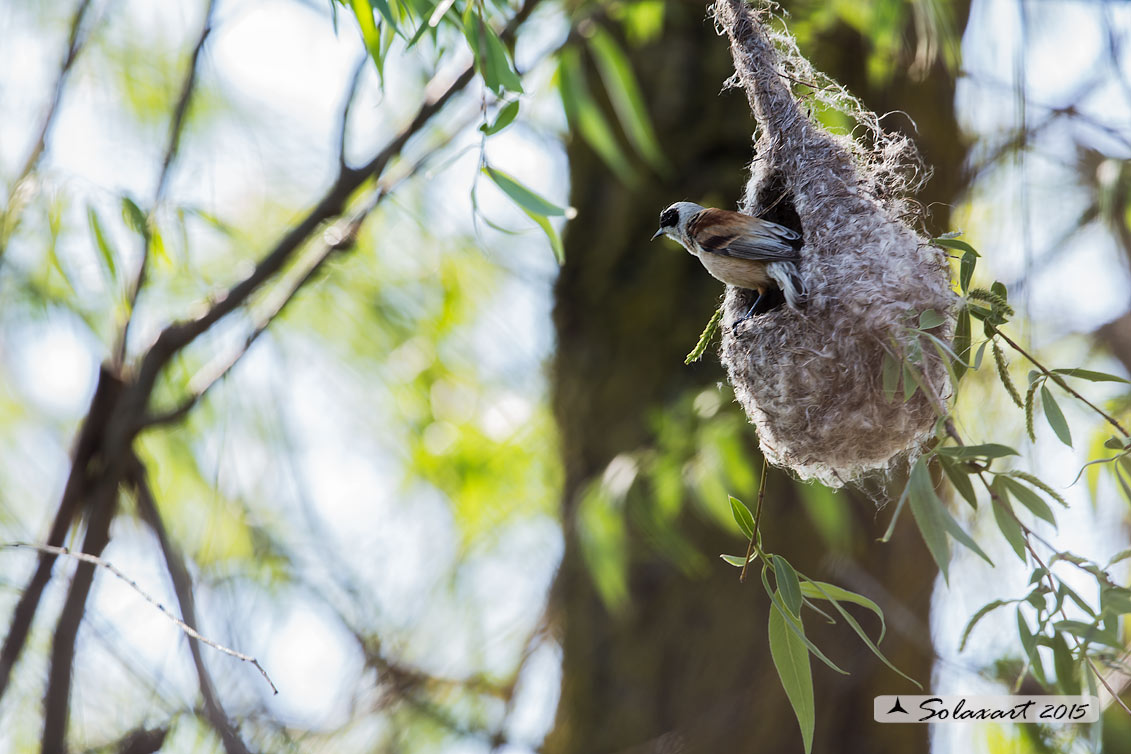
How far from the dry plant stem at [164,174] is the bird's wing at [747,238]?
1704 mm

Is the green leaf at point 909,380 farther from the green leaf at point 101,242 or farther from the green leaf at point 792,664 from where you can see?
the green leaf at point 101,242

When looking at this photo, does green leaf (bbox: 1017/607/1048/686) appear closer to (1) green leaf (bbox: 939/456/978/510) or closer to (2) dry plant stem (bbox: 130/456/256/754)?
(1) green leaf (bbox: 939/456/978/510)

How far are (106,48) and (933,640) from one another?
4.03m

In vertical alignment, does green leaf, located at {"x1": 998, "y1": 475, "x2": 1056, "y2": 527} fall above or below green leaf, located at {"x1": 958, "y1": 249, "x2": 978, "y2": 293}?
below

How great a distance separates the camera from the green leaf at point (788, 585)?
5.70ft

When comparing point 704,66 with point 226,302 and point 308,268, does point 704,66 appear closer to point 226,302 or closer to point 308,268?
point 308,268

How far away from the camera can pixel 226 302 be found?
2.96m

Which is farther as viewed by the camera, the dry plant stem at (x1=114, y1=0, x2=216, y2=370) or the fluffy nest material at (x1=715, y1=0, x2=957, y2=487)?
the dry plant stem at (x1=114, y1=0, x2=216, y2=370)

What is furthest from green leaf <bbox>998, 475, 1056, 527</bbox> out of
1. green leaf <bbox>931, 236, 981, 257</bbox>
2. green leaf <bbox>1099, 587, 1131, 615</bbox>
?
green leaf <bbox>931, 236, 981, 257</bbox>

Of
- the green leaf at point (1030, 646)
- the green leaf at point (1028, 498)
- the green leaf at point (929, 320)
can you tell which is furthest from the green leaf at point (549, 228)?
the green leaf at point (1030, 646)

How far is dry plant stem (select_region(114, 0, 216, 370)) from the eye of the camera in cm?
307

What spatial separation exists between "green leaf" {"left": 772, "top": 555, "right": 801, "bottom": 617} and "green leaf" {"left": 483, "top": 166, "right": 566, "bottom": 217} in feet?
2.64

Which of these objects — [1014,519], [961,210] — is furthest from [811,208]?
[961,210]

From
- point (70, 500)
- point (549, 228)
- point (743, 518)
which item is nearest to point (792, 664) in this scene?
point (743, 518)
